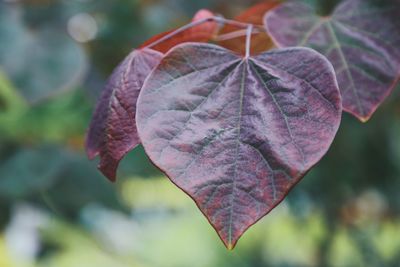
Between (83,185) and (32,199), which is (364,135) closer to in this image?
(83,185)

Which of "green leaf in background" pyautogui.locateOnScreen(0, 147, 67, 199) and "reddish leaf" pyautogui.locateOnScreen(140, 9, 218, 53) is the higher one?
"reddish leaf" pyautogui.locateOnScreen(140, 9, 218, 53)

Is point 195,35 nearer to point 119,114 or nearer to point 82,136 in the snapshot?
point 119,114

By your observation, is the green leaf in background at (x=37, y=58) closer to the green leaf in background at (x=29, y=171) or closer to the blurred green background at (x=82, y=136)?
the blurred green background at (x=82, y=136)

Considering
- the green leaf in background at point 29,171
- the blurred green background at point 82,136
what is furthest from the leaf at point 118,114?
the green leaf in background at point 29,171

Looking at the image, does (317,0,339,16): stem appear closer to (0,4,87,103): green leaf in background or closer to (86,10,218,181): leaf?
(0,4,87,103): green leaf in background

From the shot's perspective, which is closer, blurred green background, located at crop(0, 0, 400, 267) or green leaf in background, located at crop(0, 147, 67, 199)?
blurred green background, located at crop(0, 0, 400, 267)

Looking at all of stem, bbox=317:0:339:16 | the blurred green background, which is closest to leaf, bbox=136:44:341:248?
the blurred green background
